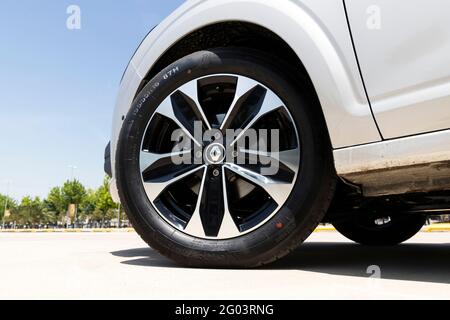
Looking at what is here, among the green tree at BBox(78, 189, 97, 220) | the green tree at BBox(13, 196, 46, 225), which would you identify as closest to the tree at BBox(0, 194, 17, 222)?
the green tree at BBox(13, 196, 46, 225)

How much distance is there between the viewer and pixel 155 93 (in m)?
2.09

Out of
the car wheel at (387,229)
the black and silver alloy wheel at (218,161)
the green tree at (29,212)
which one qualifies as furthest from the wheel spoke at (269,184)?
the green tree at (29,212)

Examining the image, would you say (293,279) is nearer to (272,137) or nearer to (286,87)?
(272,137)

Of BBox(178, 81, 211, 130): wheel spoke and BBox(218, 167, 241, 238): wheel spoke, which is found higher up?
BBox(178, 81, 211, 130): wheel spoke

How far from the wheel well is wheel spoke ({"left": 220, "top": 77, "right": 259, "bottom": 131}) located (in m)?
0.19

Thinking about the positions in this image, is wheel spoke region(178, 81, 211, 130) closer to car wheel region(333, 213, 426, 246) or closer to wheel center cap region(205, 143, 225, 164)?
wheel center cap region(205, 143, 225, 164)

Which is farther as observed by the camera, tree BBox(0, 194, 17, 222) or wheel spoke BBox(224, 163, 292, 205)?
tree BBox(0, 194, 17, 222)

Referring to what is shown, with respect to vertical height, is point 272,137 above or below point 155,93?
below

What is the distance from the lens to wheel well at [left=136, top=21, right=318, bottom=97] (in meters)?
2.03

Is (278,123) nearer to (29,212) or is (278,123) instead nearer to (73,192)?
(73,192)

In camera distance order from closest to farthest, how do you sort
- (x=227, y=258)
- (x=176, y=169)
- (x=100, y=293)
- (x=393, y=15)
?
(x=100, y=293)
(x=393, y=15)
(x=227, y=258)
(x=176, y=169)

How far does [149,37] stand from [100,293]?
153cm

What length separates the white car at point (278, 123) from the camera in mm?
1571
